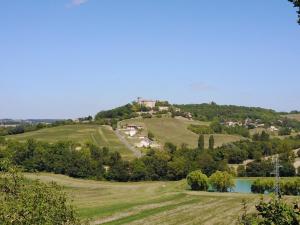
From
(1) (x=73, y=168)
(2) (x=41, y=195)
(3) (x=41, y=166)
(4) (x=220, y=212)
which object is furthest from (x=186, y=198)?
(2) (x=41, y=195)

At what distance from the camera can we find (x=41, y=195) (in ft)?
68.9

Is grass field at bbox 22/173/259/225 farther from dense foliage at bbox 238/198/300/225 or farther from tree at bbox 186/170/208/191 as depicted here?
dense foliage at bbox 238/198/300/225

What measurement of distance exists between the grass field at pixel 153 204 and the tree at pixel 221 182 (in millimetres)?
6539

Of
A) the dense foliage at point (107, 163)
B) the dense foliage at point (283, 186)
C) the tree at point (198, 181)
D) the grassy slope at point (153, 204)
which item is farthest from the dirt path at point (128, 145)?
the dense foliage at point (283, 186)

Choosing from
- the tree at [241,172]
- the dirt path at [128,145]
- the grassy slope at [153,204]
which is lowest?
the grassy slope at [153,204]

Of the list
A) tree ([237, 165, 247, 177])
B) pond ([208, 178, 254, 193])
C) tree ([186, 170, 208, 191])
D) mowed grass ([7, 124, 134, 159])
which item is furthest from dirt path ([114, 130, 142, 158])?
tree ([186, 170, 208, 191])

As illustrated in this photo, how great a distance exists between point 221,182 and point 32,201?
83.9 metres

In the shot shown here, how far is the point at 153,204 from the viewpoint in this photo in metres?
75.4

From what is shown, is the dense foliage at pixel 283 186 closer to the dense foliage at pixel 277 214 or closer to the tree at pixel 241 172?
the tree at pixel 241 172

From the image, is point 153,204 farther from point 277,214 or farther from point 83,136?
point 83,136

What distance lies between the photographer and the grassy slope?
6094cm

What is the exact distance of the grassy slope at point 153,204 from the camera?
200 ft

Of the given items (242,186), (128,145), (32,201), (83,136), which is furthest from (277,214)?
(83,136)

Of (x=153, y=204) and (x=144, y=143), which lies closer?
(x=153, y=204)
